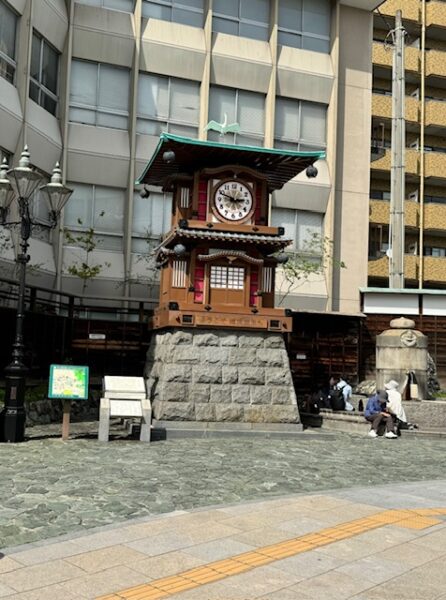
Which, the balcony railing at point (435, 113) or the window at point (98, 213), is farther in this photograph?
the balcony railing at point (435, 113)

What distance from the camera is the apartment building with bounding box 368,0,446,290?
121 feet

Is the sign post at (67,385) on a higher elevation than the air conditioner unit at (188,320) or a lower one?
lower

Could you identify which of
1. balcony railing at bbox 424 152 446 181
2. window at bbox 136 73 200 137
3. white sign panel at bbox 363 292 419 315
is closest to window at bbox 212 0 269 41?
window at bbox 136 73 200 137

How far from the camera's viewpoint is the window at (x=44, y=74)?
893 inches

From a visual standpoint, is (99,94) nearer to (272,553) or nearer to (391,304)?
(391,304)

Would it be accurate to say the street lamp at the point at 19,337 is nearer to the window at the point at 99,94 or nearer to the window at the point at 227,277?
the window at the point at 227,277

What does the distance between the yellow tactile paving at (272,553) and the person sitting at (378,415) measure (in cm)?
800

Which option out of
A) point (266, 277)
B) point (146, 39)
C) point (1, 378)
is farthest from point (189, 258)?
point (146, 39)

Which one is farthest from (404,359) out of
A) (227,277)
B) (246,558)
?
(246,558)

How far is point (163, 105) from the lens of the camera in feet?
84.3

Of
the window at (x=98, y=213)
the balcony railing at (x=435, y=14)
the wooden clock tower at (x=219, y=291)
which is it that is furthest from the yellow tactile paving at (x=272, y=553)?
the balcony railing at (x=435, y=14)

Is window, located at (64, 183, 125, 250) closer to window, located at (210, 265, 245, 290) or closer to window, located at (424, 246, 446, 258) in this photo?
window, located at (210, 265, 245, 290)

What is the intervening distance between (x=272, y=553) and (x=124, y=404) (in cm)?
800

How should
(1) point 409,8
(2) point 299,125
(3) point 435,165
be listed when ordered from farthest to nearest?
(1) point 409,8, (3) point 435,165, (2) point 299,125
